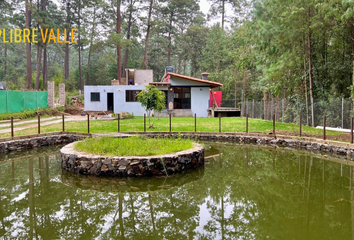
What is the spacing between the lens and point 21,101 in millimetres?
20188

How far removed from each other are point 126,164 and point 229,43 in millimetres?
28097

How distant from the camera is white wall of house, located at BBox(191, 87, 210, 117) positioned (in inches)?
950

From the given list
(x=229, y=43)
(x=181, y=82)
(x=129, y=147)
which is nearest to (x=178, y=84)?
(x=181, y=82)

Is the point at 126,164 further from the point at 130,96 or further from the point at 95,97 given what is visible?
the point at 95,97

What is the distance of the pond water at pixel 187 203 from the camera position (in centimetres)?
403

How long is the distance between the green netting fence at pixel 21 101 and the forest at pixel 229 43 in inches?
145

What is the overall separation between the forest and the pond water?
7.86 m

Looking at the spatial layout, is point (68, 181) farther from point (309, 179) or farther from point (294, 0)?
point (294, 0)

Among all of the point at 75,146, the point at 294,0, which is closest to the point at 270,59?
the point at 294,0

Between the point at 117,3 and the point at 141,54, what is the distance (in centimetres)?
1777

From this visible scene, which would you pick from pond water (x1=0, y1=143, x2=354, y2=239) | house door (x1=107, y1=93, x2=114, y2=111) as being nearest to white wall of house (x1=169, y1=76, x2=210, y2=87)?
A: house door (x1=107, y1=93, x2=114, y2=111)

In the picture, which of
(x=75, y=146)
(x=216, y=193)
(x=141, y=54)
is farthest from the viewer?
(x=141, y=54)

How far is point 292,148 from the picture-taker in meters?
11.1

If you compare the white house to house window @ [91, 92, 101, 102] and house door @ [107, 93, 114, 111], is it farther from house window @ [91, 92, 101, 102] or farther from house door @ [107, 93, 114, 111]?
house door @ [107, 93, 114, 111]
